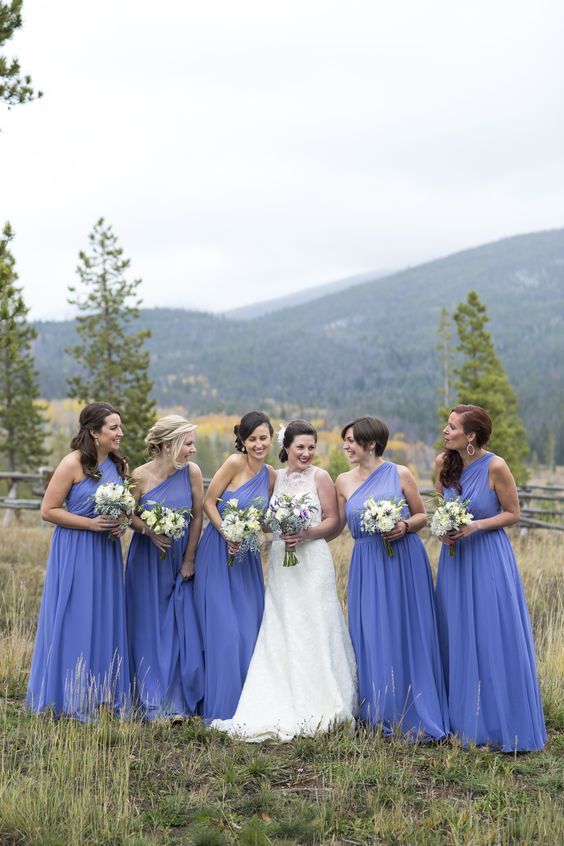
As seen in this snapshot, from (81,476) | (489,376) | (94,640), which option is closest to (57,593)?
(94,640)

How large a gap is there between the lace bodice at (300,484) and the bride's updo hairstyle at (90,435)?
4.73 feet

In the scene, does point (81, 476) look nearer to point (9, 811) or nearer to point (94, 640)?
point (94, 640)

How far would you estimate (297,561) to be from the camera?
668 centimetres

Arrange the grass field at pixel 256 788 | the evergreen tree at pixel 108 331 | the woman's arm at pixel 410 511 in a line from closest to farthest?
1. the grass field at pixel 256 788
2. the woman's arm at pixel 410 511
3. the evergreen tree at pixel 108 331

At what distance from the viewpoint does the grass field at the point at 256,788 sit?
4.67 metres

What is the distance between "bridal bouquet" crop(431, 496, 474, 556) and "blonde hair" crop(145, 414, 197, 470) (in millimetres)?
2054

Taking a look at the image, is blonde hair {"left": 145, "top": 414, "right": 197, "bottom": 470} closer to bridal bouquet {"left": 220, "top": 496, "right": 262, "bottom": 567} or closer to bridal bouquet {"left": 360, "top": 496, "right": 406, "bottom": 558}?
bridal bouquet {"left": 220, "top": 496, "right": 262, "bottom": 567}

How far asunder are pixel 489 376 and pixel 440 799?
35.8 metres

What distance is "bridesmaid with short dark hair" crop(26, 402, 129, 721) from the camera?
6633 mm

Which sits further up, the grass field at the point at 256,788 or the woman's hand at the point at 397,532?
the woman's hand at the point at 397,532

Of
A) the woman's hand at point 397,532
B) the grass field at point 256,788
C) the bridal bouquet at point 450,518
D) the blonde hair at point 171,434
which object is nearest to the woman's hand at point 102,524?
the blonde hair at point 171,434

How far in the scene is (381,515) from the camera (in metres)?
6.33

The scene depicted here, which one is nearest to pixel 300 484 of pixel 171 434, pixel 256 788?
pixel 171 434

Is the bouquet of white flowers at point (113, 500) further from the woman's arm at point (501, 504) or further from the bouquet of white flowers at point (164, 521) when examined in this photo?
the woman's arm at point (501, 504)
